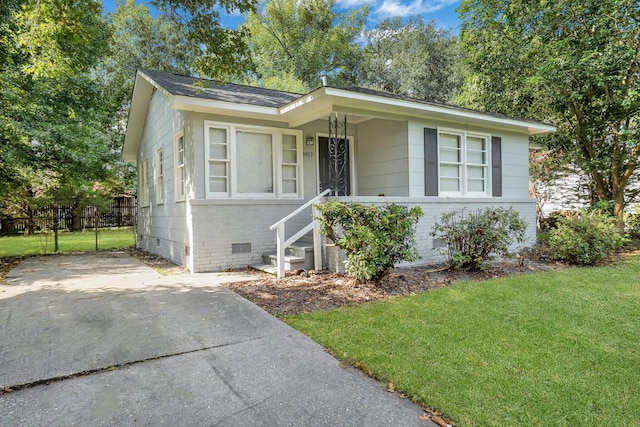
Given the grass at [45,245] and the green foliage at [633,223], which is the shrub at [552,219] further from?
the grass at [45,245]

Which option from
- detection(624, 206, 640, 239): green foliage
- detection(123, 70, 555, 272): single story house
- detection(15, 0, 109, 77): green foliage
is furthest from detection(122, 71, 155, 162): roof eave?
detection(624, 206, 640, 239): green foliage

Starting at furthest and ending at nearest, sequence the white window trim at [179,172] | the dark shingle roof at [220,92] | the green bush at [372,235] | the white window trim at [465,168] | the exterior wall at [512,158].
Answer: the exterior wall at [512,158]
the white window trim at [465,168]
the white window trim at [179,172]
the dark shingle roof at [220,92]
the green bush at [372,235]

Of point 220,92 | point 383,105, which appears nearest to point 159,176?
point 220,92

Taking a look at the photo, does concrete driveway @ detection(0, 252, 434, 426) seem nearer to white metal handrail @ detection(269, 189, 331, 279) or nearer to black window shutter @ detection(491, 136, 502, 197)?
white metal handrail @ detection(269, 189, 331, 279)

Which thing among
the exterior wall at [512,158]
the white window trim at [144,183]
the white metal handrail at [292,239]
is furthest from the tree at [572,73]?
the white window trim at [144,183]

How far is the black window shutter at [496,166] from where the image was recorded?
366 inches

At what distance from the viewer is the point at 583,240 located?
25.1 ft

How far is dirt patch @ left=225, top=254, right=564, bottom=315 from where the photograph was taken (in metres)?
4.99

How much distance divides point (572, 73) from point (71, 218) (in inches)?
801

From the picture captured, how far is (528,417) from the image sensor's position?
236 cm

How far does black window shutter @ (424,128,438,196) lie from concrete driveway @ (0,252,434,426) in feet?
16.3

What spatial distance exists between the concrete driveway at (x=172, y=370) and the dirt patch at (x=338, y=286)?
1.64 ft

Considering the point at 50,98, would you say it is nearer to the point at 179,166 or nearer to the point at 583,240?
the point at 179,166

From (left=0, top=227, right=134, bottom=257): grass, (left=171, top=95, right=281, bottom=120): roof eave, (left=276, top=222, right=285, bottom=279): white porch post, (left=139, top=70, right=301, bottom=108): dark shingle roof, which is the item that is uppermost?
(left=139, top=70, right=301, bottom=108): dark shingle roof
